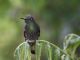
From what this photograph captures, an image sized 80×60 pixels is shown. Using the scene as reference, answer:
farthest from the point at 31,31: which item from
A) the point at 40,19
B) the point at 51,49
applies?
the point at 40,19

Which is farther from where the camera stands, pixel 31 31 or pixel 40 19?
pixel 40 19

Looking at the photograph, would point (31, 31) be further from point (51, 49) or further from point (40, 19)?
point (40, 19)

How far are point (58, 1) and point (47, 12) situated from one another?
27cm

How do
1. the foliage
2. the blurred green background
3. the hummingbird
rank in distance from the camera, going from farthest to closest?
A: the blurred green background < the hummingbird < the foliage

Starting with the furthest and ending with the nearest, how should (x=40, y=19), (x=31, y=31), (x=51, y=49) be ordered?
1. (x=40, y=19)
2. (x=31, y=31)
3. (x=51, y=49)

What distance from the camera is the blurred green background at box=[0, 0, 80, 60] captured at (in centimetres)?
562

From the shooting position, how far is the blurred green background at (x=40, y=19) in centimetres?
562

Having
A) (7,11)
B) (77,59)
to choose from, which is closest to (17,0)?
(7,11)

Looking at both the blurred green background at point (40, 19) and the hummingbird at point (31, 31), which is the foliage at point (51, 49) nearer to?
the hummingbird at point (31, 31)

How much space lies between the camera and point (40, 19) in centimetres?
611

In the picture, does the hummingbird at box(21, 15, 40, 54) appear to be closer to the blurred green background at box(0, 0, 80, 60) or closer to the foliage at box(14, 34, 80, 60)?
the foliage at box(14, 34, 80, 60)

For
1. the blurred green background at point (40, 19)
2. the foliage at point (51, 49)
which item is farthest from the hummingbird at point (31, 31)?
the blurred green background at point (40, 19)

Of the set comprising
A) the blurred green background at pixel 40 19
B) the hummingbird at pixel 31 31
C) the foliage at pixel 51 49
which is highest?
the blurred green background at pixel 40 19

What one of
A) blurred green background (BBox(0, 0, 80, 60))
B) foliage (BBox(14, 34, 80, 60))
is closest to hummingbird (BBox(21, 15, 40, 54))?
foliage (BBox(14, 34, 80, 60))
